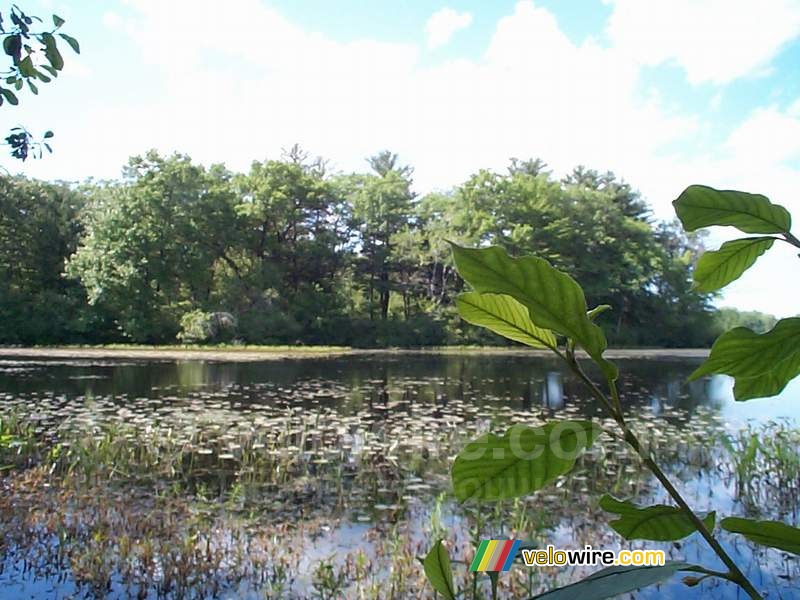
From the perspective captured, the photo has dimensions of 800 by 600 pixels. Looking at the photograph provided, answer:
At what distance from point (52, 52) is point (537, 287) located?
139 centimetres

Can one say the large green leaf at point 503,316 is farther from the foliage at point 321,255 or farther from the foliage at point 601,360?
the foliage at point 321,255

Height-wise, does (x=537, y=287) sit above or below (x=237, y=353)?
above

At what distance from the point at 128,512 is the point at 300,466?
1.46m

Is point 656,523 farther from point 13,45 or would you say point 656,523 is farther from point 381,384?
point 381,384

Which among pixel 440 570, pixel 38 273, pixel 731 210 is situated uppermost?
pixel 38 273

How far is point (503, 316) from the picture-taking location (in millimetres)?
387

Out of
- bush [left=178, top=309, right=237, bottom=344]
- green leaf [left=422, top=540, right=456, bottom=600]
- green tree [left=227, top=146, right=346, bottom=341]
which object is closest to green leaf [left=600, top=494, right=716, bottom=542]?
green leaf [left=422, top=540, right=456, bottom=600]

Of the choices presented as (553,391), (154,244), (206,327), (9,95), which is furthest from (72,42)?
(154,244)

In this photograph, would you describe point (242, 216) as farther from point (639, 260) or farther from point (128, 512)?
point (128, 512)

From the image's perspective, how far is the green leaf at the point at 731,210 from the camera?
0.39 meters

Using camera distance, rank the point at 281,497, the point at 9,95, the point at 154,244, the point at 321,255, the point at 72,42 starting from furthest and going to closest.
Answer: the point at 321,255 < the point at 154,244 < the point at 281,497 < the point at 9,95 < the point at 72,42

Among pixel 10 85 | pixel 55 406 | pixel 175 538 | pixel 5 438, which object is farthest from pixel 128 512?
pixel 55 406

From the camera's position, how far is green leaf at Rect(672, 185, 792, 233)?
389mm

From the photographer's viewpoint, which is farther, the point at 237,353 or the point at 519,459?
the point at 237,353
